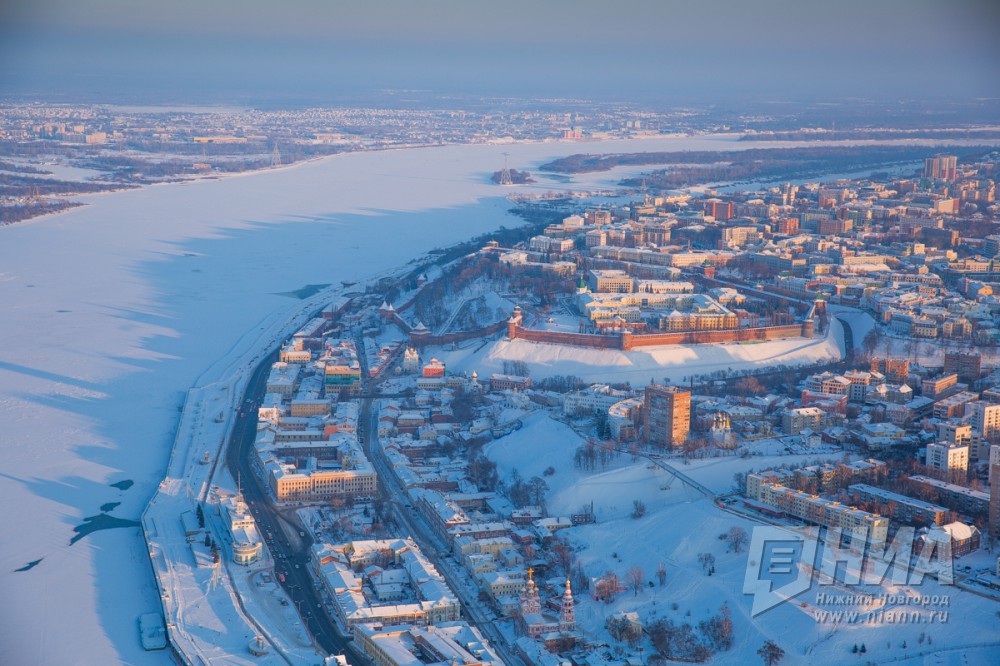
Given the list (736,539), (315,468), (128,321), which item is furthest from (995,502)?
(128,321)

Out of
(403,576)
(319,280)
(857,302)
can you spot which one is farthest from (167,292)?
(403,576)

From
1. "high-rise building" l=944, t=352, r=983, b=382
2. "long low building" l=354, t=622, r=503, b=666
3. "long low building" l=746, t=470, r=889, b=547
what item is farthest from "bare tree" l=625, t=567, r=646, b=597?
"high-rise building" l=944, t=352, r=983, b=382

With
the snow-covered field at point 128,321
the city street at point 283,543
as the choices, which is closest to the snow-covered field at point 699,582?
the city street at point 283,543

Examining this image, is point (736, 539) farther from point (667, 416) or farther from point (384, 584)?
point (384, 584)

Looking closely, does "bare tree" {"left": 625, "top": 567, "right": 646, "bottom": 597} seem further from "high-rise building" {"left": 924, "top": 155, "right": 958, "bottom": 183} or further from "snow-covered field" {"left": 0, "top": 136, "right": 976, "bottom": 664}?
"high-rise building" {"left": 924, "top": 155, "right": 958, "bottom": 183}

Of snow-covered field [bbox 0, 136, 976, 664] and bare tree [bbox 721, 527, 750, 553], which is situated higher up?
bare tree [bbox 721, 527, 750, 553]

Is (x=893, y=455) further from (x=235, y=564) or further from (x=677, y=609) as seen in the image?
(x=235, y=564)

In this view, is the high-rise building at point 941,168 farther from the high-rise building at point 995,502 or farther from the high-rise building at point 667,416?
the high-rise building at point 995,502
